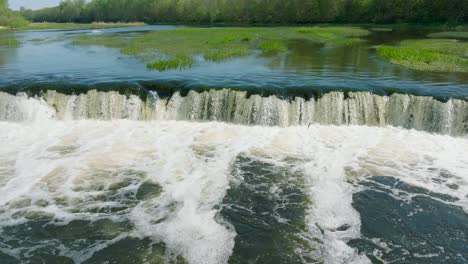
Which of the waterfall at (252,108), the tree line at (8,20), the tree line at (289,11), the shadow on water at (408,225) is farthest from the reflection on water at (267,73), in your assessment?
the tree line at (8,20)

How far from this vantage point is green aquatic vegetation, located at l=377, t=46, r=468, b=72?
2294cm

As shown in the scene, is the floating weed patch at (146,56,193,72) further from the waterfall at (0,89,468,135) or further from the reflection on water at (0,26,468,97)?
the waterfall at (0,89,468,135)

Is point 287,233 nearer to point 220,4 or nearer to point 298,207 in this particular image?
point 298,207

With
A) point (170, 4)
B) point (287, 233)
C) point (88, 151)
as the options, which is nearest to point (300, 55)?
point (88, 151)

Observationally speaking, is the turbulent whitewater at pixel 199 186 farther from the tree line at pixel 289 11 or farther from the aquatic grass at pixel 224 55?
the tree line at pixel 289 11

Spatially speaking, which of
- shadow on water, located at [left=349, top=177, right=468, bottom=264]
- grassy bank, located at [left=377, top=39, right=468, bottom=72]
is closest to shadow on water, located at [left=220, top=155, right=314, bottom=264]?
shadow on water, located at [left=349, top=177, right=468, bottom=264]

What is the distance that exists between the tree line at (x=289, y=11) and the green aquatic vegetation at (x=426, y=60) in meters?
45.0

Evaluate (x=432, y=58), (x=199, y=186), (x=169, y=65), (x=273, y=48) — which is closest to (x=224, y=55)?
(x=169, y=65)

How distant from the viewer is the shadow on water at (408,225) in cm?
831

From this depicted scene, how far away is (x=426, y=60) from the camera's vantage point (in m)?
25.2

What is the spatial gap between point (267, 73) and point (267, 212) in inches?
497

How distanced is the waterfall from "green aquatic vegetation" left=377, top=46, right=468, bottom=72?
7.72 meters

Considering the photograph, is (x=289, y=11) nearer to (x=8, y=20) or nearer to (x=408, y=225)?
(x=8, y=20)

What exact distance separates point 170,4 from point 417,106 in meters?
119
